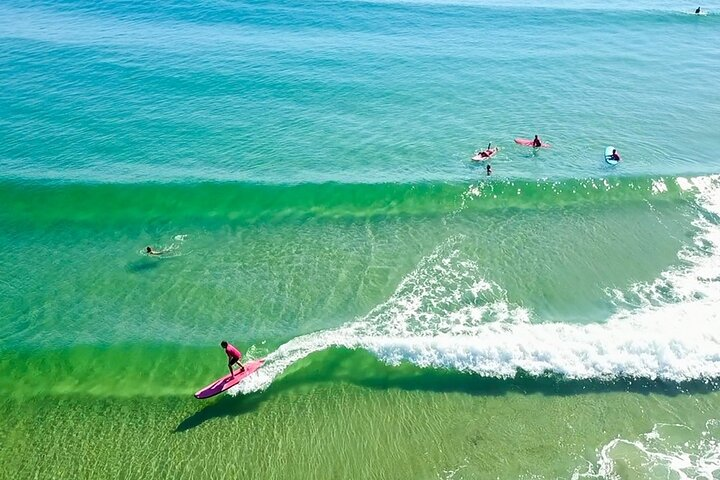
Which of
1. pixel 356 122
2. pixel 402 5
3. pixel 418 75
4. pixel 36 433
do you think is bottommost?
pixel 36 433

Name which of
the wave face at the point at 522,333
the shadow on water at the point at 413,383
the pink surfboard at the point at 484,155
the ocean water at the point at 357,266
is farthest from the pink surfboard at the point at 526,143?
the shadow on water at the point at 413,383

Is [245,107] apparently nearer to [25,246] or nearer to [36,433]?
[25,246]

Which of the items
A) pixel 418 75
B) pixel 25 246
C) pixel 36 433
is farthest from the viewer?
pixel 418 75

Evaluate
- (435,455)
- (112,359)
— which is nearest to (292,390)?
(435,455)

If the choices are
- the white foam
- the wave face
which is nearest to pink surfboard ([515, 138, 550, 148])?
the wave face

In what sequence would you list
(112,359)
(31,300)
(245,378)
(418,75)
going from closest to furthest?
(245,378) → (112,359) → (31,300) → (418,75)

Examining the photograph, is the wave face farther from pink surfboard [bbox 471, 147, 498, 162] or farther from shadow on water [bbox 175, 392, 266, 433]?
pink surfboard [bbox 471, 147, 498, 162]

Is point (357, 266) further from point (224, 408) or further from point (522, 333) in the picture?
point (224, 408)
